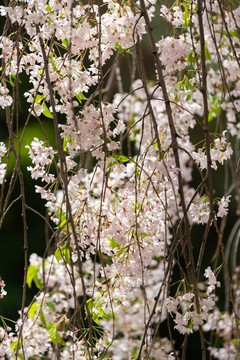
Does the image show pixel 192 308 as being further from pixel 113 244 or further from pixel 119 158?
pixel 119 158

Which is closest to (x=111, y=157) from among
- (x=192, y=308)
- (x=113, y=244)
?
(x=113, y=244)

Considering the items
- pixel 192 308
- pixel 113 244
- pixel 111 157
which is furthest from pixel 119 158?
pixel 192 308

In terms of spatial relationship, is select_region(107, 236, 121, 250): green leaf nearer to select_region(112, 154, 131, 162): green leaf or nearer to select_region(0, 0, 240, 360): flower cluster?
select_region(0, 0, 240, 360): flower cluster

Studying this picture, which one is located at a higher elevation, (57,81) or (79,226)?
(57,81)

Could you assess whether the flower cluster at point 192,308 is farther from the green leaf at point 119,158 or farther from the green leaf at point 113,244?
the green leaf at point 119,158

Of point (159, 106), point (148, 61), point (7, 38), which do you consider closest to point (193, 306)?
point (7, 38)

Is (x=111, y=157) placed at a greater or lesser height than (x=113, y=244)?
greater

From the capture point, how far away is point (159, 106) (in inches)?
96.7

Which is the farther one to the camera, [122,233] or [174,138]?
[122,233]

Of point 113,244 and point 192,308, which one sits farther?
point 113,244

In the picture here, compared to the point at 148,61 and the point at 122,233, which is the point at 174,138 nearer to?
the point at 122,233

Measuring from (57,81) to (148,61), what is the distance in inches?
122

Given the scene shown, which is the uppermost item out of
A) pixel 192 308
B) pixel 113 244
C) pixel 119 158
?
pixel 119 158

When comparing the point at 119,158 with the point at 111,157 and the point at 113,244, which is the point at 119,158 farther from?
the point at 113,244
